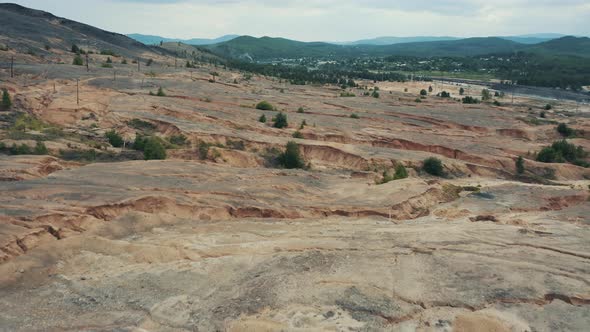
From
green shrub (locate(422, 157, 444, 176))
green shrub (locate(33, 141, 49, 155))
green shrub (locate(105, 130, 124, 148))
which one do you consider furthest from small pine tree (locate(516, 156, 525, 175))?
green shrub (locate(33, 141, 49, 155))

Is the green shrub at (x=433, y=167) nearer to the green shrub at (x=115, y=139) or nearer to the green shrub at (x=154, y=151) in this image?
the green shrub at (x=154, y=151)

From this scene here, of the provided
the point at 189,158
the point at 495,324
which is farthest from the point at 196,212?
the point at 189,158

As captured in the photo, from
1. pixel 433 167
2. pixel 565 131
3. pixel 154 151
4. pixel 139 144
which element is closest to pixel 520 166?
pixel 433 167

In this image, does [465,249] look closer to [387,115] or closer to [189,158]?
[189,158]

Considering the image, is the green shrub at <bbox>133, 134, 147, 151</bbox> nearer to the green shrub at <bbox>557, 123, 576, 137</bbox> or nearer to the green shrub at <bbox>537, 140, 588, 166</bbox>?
the green shrub at <bbox>537, 140, 588, 166</bbox>

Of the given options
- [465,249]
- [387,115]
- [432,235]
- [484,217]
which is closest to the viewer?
[465,249]

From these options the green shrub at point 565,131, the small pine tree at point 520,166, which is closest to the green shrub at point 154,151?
the small pine tree at point 520,166
